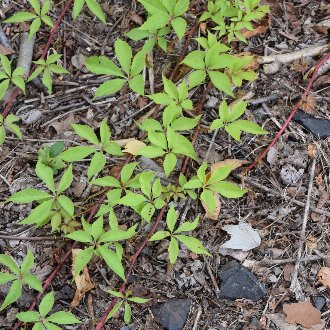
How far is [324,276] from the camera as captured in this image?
2.15 meters

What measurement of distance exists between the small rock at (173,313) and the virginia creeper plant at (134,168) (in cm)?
14

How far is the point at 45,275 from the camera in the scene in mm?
2186

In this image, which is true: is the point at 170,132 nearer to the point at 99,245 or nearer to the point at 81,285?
the point at 99,245

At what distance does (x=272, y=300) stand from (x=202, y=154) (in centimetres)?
77

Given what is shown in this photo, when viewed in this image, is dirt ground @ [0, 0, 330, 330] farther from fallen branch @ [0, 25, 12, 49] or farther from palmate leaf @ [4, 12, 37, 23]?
palmate leaf @ [4, 12, 37, 23]

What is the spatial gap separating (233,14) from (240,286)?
1.36 m

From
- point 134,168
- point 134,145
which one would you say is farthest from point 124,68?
point 134,168

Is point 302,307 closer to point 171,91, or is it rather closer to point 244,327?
point 244,327

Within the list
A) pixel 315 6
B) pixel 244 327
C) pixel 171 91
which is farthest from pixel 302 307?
pixel 315 6

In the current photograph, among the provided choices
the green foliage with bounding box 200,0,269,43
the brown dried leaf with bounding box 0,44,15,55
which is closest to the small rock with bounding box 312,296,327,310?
the green foliage with bounding box 200,0,269,43

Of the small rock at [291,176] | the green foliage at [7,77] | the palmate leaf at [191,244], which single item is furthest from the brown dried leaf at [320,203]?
the green foliage at [7,77]

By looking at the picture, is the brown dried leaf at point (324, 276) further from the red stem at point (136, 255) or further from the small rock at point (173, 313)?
the red stem at point (136, 255)

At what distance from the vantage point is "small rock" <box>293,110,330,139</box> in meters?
2.42

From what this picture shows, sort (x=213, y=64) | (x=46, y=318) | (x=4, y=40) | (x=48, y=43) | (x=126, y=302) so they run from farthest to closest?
(x=4, y=40) < (x=48, y=43) < (x=213, y=64) < (x=126, y=302) < (x=46, y=318)
